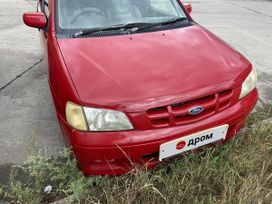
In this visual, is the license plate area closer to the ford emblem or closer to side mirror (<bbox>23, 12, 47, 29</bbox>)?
the ford emblem

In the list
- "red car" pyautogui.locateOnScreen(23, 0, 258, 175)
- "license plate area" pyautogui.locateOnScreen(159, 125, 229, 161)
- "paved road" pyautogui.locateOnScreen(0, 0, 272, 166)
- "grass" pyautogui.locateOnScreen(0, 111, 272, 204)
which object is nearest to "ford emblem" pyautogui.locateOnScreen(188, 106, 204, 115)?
"red car" pyautogui.locateOnScreen(23, 0, 258, 175)

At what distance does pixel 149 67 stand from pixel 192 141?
64 cm

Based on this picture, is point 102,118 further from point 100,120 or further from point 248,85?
point 248,85

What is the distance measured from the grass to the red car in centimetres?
14

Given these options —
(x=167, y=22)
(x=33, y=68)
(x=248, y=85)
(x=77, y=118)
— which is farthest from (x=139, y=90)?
(x=33, y=68)

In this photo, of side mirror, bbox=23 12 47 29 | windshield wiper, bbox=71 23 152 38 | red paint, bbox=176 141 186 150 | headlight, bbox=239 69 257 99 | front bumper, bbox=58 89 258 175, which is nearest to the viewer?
front bumper, bbox=58 89 258 175

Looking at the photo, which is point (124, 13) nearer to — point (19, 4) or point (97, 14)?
point (97, 14)

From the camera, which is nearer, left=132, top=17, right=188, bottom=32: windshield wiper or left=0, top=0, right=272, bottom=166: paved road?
left=132, top=17, right=188, bottom=32: windshield wiper

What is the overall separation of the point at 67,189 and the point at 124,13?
5.59 feet

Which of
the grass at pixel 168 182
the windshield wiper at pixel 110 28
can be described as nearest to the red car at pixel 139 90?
the windshield wiper at pixel 110 28

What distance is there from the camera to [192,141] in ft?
7.52

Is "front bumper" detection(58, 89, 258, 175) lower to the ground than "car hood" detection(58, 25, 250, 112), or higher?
lower

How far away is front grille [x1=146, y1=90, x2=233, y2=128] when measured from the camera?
2188 mm

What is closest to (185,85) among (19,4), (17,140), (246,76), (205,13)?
(246,76)
